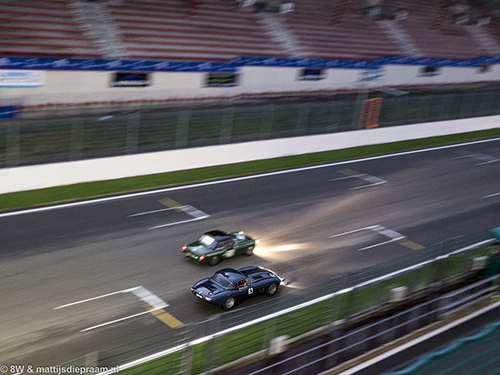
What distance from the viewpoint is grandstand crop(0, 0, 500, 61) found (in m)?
29.0

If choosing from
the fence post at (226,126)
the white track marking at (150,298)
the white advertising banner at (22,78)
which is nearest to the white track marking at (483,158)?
the fence post at (226,126)

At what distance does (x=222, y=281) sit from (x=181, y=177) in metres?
9.46

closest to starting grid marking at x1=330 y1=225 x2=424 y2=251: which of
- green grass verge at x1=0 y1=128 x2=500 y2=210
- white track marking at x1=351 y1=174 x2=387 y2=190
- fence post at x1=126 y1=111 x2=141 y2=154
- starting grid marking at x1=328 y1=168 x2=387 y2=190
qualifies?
starting grid marking at x1=328 y1=168 x2=387 y2=190

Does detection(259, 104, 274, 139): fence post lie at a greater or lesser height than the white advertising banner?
lesser

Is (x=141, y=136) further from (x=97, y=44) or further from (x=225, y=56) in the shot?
(x=225, y=56)

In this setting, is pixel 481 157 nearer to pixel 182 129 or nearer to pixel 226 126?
pixel 226 126

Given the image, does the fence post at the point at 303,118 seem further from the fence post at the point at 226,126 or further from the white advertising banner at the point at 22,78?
the white advertising banner at the point at 22,78

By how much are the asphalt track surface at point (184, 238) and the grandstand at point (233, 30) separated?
12054mm

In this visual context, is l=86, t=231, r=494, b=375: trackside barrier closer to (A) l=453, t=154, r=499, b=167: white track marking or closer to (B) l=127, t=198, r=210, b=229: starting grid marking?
(B) l=127, t=198, r=210, b=229: starting grid marking

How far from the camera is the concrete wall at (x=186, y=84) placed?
2728 cm

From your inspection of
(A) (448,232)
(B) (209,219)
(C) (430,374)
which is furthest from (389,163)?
(C) (430,374)

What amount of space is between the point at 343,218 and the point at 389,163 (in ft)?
28.6

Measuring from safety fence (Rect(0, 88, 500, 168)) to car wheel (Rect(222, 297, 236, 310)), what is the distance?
32.1 feet

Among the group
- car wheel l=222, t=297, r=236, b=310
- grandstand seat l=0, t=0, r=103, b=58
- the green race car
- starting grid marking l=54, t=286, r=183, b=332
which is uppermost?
grandstand seat l=0, t=0, r=103, b=58
